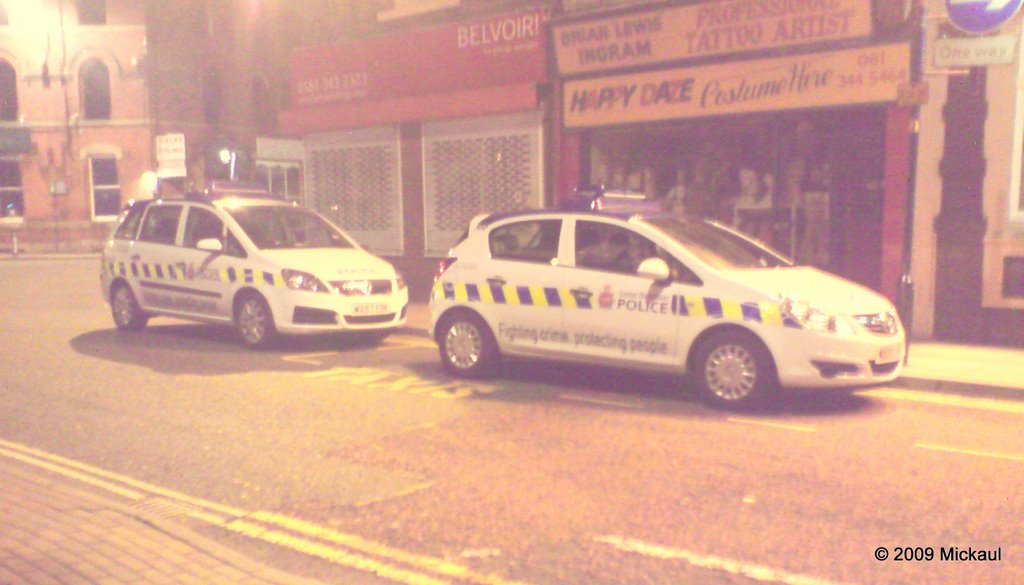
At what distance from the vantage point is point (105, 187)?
3650 centimetres

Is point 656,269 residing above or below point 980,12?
below

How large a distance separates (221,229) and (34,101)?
2866 cm

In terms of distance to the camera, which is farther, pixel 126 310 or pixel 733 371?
pixel 126 310

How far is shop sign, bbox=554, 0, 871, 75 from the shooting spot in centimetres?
1244

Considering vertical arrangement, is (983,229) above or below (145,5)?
below

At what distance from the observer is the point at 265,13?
4328 centimetres

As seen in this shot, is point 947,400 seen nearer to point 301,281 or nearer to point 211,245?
point 301,281

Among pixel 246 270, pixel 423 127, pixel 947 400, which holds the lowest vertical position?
pixel 947 400

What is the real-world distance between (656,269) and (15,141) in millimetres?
34242

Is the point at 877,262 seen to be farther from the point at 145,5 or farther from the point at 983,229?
the point at 145,5

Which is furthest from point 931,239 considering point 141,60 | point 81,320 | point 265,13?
point 265,13

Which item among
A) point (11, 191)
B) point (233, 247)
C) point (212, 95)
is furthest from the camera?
point (212, 95)

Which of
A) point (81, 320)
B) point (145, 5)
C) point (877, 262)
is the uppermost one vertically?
point (145, 5)

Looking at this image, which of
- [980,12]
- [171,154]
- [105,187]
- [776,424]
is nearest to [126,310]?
[171,154]
